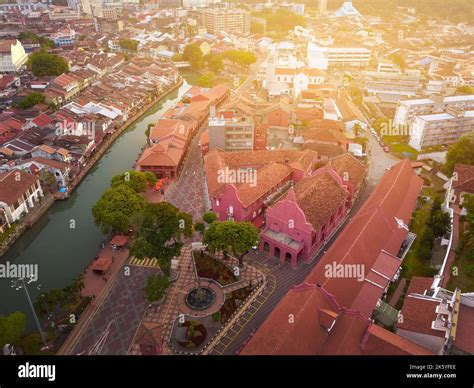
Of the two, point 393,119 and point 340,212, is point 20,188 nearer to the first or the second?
point 340,212

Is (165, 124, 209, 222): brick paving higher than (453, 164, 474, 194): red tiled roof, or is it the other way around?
(453, 164, 474, 194): red tiled roof

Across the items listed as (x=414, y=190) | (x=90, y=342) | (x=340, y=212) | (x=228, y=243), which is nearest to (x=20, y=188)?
(x=90, y=342)

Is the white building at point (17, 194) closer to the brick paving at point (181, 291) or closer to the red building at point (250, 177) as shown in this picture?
the brick paving at point (181, 291)

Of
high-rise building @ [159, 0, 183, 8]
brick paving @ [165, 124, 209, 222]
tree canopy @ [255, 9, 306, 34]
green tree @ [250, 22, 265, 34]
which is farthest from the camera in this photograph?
high-rise building @ [159, 0, 183, 8]

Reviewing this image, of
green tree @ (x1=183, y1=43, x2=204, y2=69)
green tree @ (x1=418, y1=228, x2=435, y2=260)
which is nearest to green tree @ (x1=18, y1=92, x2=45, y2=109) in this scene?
green tree @ (x1=183, y1=43, x2=204, y2=69)

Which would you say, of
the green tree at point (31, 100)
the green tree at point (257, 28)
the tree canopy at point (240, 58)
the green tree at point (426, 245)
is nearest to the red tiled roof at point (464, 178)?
the green tree at point (426, 245)

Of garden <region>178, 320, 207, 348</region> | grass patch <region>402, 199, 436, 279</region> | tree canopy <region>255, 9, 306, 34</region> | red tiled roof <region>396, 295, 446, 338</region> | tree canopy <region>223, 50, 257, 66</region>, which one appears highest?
tree canopy <region>255, 9, 306, 34</region>

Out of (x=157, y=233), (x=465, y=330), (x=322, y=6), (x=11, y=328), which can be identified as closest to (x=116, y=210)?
(x=157, y=233)

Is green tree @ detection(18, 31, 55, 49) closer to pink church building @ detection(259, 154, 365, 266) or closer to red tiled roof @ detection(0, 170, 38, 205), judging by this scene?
red tiled roof @ detection(0, 170, 38, 205)
